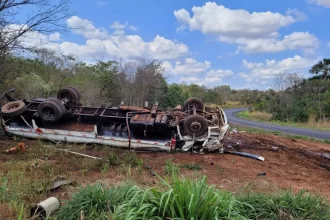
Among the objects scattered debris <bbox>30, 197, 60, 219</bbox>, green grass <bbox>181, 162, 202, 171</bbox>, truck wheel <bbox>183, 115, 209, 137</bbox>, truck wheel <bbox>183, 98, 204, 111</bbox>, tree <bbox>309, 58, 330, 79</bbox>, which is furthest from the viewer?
tree <bbox>309, 58, 330, 79</bbox>

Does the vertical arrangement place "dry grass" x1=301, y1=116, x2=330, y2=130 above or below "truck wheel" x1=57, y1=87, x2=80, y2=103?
below

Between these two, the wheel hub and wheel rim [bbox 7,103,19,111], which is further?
wheel rim [bbox 7,103,19,111]

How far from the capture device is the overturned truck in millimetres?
9273

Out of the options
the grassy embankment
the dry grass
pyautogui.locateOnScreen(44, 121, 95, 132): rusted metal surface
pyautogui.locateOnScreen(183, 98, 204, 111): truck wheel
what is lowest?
the dry grass

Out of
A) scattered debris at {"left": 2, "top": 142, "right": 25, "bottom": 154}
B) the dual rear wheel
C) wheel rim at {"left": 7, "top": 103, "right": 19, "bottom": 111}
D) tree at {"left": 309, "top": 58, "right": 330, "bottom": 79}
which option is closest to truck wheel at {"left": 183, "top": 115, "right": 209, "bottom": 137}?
the dual rear wheel

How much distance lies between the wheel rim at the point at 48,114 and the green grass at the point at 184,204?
5.81 m

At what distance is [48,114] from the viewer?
9633 millimetres

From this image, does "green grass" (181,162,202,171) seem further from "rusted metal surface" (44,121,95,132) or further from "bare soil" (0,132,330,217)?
"rusted metal surface" (44,121,95,132)

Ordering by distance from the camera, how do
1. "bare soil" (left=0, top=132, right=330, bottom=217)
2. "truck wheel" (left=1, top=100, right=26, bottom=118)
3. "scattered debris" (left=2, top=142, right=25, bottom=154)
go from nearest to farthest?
"bare soil" (left=0, top=132, right=330, bottom=217) → "scattered debris" (left=2, top=142, right=25, bottom=154) → "truck wheel" (left=1, top=100, right=26, bottom=118)

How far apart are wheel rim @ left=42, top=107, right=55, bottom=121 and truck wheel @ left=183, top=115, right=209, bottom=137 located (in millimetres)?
3623

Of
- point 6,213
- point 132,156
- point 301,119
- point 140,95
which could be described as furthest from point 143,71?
point 6,213

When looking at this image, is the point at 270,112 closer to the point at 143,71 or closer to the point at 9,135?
the point at 143,71

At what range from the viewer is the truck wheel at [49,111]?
373 inches

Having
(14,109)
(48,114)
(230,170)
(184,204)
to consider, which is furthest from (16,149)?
(184,204)
